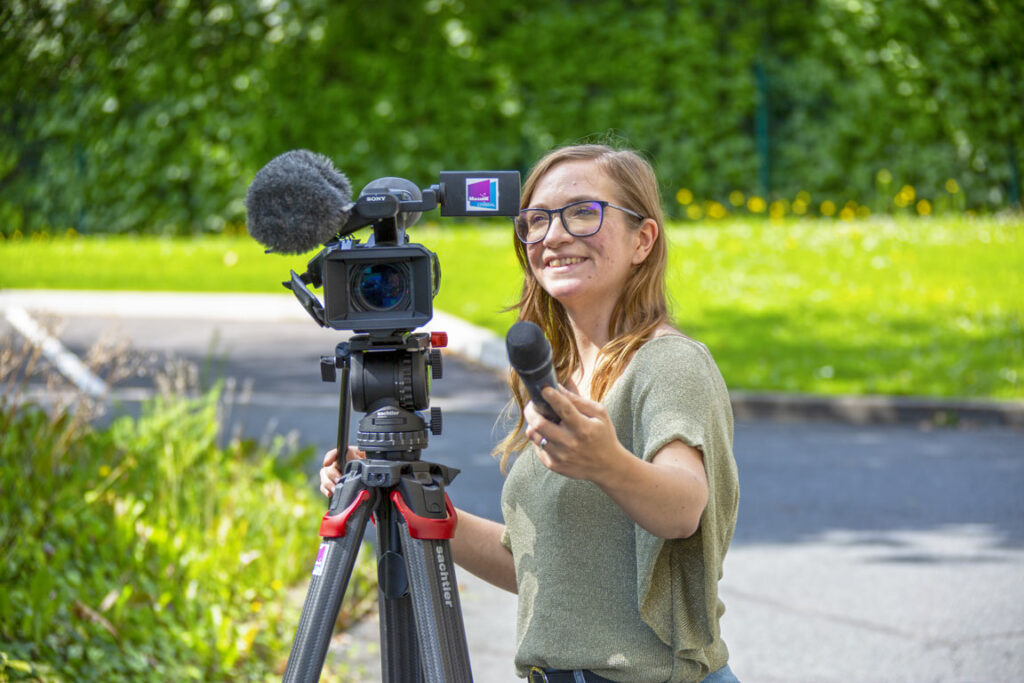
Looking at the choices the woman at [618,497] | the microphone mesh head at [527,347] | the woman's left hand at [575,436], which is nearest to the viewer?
the microphone mesh head at [527,347]

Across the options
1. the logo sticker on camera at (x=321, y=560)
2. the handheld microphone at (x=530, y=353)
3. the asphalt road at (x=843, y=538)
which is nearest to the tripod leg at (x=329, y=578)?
the logo sticker on camera at (x=321, y=560)

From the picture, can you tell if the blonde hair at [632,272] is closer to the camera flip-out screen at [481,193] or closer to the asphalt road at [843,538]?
the camera flip-out screen at [481,193]

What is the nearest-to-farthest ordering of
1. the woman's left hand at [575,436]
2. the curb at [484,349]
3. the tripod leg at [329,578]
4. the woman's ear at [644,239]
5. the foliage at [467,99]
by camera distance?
1. the woman's left hand at [575,436]
2. the tripod leg at [329,578]
3. the woman's ear at [644,239]
4. the curb at [484,349]
5. the foliage at [467,99]

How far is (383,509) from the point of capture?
2.09m

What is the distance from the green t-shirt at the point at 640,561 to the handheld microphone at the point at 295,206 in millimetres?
524

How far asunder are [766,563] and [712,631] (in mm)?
3480

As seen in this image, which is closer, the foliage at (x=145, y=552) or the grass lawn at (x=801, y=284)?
the foliage at (x=145, y=552)

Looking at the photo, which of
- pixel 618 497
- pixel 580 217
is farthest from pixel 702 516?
pixel 580 217

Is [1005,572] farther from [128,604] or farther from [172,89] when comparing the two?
[172,89]

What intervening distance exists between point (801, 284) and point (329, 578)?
9.93m

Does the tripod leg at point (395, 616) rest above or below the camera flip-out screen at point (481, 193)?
below

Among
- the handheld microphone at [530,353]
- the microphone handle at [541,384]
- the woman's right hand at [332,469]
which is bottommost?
the woman's right hand at [332,469]

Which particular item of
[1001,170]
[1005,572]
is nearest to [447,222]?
[1001,170]

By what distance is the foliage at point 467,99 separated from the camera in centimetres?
1606
